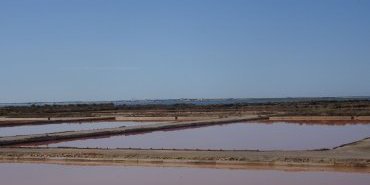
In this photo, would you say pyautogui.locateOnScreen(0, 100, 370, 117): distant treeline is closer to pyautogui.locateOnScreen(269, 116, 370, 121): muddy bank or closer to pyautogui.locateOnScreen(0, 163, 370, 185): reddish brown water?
pyautogui.locateOnScreen(269, 116, 370, 121): muddy bank

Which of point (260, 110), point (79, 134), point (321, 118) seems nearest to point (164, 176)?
point (79, 134)

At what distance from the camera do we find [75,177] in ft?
36.1

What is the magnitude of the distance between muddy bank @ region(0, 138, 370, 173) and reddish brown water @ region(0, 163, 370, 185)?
760 millimetres

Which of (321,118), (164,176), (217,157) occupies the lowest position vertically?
(164,176)

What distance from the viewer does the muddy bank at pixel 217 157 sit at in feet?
37.6

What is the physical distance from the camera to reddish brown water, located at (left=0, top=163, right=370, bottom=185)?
9.83 m

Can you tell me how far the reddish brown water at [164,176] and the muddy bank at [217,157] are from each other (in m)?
0.76

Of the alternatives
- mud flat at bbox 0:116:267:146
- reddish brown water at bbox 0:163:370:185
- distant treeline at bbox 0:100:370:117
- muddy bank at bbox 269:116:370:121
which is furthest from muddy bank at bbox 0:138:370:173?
distant treeline at bbox 0:100:370:117

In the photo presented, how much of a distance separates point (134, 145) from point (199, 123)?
36.6 ft

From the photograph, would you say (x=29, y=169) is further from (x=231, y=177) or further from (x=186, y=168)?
(x=231, y=177)

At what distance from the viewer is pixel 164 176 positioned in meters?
10.8

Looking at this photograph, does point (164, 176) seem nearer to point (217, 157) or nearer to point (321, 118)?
point (217, 157)

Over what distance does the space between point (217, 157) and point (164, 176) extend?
2.16 m

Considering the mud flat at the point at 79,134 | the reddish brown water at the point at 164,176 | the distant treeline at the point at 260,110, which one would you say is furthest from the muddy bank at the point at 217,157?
the distant treeline at the point at 260,110
